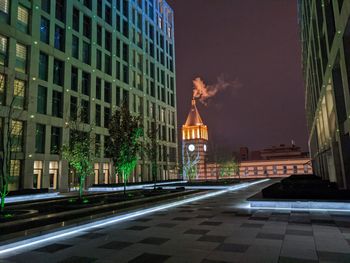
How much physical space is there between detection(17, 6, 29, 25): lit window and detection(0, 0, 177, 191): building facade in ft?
0.38

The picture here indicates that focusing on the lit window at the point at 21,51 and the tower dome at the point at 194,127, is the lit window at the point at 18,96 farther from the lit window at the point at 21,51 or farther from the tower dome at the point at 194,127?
the tower dome at the point at 194,127

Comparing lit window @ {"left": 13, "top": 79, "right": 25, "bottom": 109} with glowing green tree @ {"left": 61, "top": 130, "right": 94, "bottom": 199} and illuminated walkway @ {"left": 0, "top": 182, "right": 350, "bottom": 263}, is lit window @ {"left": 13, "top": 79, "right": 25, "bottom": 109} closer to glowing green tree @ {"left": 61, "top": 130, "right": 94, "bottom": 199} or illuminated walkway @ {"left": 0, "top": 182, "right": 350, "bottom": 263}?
glowing green tree @ {"left": 61, "top": 130, "right": 94, "bottom": 199}

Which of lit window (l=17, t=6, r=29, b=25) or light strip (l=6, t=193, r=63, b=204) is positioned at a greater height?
lit window (l=17, t=6, r=29, b=25)

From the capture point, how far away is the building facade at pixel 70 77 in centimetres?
3038

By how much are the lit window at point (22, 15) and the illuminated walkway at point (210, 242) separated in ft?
102

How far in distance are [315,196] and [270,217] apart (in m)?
4.41

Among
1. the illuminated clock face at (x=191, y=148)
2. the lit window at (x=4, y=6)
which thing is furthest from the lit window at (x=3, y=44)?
the illuminated clock face at (x=191, y=148)

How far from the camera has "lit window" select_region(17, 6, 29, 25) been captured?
3216 centimetres

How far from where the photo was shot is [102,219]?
11.6 metres

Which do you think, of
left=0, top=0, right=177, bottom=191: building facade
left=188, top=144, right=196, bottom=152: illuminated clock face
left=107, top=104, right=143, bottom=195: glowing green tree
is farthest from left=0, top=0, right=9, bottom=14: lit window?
left=188, top=144, right=196, bottom=152: illuminated clock face

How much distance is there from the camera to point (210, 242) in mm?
7988

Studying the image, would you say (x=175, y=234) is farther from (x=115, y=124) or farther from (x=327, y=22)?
(x=327, y=22)

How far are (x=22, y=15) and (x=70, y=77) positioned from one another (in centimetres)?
892

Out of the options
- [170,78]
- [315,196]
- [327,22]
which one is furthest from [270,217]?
[170,78]
